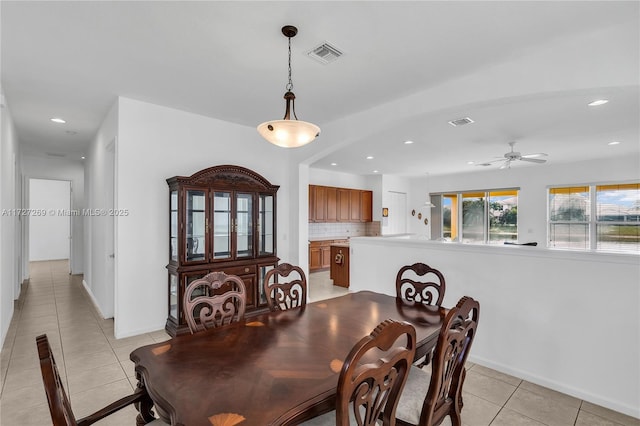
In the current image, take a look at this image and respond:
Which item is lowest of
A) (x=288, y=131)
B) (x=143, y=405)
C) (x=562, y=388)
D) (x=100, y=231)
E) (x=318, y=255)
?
(x=562, y=388)

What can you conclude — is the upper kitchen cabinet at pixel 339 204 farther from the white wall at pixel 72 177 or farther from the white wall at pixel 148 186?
the white wall at pixel 72 177

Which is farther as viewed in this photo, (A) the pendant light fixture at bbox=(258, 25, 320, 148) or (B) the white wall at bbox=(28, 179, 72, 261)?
(B) the white wall at bbox=(28, 179, 72, 261)

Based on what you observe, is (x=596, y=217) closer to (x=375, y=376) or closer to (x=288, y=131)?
(x=288, y=131)

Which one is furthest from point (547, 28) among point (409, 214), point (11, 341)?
point (409, 214)

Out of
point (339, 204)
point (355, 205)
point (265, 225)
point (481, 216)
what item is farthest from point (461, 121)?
point (481, 216)

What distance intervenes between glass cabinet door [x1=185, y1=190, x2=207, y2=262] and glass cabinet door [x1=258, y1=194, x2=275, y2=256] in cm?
78

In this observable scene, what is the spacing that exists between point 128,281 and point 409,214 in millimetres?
8437

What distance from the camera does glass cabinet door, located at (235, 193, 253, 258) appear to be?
413 cm

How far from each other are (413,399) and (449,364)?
1.22 feet

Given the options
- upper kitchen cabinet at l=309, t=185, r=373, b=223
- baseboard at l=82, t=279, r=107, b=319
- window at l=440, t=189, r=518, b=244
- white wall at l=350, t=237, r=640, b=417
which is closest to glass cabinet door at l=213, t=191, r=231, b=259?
baseboard at l=82, t=279, r=107, b=319

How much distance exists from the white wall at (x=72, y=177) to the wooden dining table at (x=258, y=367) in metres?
6.81

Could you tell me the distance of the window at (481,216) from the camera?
8.27 metres

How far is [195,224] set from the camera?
380 cm

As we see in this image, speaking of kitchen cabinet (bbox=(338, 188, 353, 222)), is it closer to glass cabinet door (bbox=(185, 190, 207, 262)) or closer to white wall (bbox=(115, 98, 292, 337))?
white wall (bbox=(115, 98, 292, 337))
